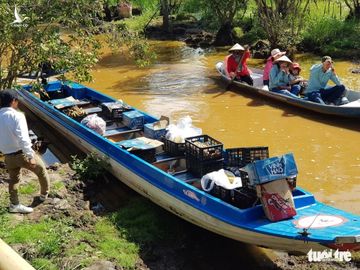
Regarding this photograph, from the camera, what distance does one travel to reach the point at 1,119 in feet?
19.7

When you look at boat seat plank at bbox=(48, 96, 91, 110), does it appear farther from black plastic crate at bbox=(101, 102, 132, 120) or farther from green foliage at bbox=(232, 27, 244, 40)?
green foliage at bbox=(232, 27, 244, 40)

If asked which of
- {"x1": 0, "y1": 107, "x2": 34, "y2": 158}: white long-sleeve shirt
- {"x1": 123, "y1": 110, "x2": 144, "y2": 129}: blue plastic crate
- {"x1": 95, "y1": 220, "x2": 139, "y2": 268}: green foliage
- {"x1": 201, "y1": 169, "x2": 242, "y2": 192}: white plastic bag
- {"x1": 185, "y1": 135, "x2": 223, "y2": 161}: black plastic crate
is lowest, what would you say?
{"x1": 95, "y1": 220, "x2": 139, "y2": 268}: green foliage

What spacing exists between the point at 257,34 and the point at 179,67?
204 inches

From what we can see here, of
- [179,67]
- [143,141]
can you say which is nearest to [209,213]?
[143,141]

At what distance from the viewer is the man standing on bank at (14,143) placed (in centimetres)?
602

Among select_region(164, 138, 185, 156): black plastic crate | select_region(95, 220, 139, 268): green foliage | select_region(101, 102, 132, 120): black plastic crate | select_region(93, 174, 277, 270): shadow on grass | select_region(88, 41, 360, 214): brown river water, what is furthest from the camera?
select_region(101, 102, 132, 120): black plastic crate

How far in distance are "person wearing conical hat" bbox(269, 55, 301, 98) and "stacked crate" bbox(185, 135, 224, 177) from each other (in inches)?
221

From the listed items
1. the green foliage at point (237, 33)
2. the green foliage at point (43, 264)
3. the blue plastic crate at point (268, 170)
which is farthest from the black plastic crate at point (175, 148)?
the green foliage at point (237, 33)

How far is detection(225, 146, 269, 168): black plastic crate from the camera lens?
21.4ft

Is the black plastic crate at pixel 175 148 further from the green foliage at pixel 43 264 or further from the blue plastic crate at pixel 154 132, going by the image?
the green foliage at pixel 43 264

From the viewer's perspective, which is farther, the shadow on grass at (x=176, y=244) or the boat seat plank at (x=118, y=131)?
the boat seat plank at (x=118, y=131)

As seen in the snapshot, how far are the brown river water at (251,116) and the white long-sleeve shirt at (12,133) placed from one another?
4.37m

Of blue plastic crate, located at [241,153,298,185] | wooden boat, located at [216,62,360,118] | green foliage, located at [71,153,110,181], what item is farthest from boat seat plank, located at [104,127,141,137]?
wooden boat, located at [216,62,360,118]

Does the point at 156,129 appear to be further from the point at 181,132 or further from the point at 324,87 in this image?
the point at 324,87
